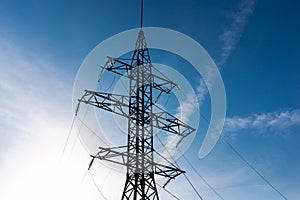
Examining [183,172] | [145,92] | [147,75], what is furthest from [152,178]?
[147,75]

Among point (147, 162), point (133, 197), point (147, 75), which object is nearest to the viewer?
point (133, 197)

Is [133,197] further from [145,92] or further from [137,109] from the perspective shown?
[145,92]

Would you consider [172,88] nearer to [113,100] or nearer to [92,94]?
[113,100]

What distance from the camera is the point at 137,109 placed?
19797mm

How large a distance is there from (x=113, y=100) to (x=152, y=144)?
4072mm

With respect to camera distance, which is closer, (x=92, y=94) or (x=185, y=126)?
(x=92, y=94)

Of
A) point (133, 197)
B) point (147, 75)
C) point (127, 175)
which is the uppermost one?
point (147, 75)

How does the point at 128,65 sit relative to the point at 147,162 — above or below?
above

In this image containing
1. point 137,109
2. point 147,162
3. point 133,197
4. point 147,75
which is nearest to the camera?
point 133,197

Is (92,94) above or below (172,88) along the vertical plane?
below

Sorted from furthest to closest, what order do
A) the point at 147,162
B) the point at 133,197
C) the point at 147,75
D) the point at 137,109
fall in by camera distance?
the point at 147,75 < the point at 137,109 < the point at 147,162 < the point at 133,197

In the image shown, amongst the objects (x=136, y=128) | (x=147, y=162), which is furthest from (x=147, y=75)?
(x=147, y=162)

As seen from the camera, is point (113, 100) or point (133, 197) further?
point (113, 100)

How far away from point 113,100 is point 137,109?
2.14 metres
